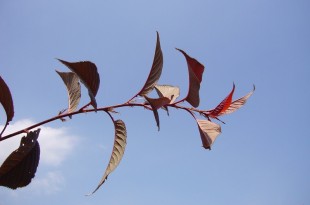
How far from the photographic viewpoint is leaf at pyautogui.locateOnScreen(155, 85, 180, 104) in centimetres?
138

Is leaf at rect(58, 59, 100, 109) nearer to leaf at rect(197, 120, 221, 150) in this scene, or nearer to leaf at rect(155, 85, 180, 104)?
leaf at rect(155, 85, 180, 104)

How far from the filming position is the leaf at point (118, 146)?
4.09 feet

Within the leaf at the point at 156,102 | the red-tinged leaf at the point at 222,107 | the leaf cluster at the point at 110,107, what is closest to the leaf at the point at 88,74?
the leaf cluster at the point at 110,107

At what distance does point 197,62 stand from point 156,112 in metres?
0.30

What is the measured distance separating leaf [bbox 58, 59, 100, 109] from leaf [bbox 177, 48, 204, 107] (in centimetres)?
36

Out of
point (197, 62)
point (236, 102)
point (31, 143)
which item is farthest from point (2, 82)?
point (236, 102)

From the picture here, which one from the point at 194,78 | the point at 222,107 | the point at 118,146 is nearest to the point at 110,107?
the point at 118,146

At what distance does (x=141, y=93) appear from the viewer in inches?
53.6

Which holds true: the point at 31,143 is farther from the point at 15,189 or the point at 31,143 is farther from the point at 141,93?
the point at 141,93

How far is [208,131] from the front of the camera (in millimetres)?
1324

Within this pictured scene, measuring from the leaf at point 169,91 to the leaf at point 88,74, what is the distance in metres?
0.30

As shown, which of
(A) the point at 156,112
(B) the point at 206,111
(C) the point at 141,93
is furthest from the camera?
(B) the point at 206,111

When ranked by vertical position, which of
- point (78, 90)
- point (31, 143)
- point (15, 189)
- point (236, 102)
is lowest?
point (15, 189)

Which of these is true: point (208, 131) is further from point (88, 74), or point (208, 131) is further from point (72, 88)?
point (72, 88)
